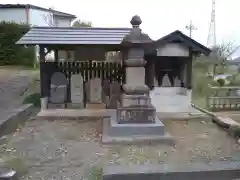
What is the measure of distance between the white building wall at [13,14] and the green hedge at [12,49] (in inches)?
116

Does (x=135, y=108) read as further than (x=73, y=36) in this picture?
No

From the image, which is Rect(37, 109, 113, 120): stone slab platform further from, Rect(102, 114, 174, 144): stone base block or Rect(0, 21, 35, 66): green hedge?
Rect(0, 21, 35, 66): green hedge

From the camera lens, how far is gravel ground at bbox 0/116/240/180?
5023 millimetres

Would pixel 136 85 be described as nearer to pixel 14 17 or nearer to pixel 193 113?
pixel 193 113

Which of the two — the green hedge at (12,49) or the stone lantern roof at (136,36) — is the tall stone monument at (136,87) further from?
→ the green hedge at (12,49)

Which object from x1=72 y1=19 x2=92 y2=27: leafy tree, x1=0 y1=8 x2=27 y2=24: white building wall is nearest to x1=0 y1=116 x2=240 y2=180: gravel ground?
x1=0 y1=8 x2=27 y2=24: white building wall

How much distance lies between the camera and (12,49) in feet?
57.0

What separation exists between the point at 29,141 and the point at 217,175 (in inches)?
162

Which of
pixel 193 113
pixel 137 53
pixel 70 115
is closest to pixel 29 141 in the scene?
pixel 70 115

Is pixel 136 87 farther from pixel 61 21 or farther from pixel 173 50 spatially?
pixel 61 21

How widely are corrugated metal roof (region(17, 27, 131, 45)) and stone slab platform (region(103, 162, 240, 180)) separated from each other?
568 cm

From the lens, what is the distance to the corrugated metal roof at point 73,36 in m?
9.18

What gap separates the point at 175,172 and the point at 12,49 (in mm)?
15495

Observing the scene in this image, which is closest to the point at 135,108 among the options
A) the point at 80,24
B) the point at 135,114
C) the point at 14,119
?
the point at 135,114
